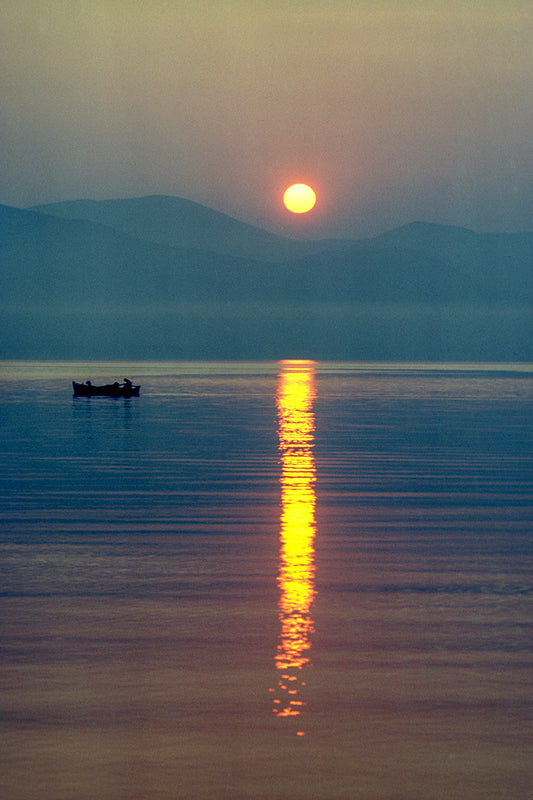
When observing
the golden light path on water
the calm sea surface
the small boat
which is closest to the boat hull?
the small boat

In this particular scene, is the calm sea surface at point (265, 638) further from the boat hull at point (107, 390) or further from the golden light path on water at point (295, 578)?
the boat hull at point (107, 390)

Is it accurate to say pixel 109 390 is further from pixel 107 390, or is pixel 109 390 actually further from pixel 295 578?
pixel 295 578

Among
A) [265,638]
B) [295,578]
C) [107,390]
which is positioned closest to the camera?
[265,638]

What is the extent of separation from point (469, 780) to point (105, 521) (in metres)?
14.2

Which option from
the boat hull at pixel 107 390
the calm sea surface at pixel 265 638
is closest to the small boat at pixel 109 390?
the boat hull at pixel 107 390

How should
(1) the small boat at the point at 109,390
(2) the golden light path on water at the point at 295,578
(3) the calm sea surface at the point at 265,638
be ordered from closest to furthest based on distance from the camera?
(3) the calm sea surface at the point at 265,638
(2) the golden light path on water at the point at 295,578
(1) the small boat at the point at 109,390

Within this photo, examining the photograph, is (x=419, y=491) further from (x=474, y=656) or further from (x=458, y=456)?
(x=474, y=656)

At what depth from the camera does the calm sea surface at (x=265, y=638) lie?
9.13 meters

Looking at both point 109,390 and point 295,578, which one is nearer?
point 295,578

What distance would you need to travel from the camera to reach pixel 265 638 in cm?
1298

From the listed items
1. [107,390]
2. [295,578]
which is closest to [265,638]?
[295,578]

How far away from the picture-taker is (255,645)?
12656 millimetres

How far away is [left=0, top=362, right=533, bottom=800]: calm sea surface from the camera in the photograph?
9133mm

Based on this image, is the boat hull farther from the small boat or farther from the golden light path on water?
the golden light path on water
